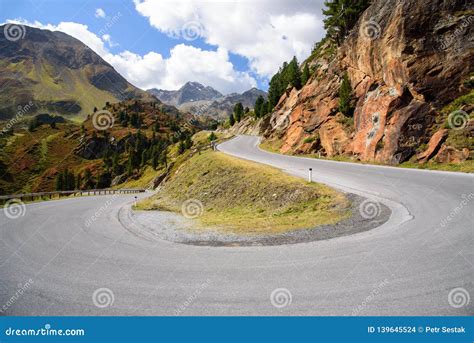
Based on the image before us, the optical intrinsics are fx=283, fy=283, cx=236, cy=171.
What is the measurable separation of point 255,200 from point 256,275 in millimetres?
10153

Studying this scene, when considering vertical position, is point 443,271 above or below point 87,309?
above

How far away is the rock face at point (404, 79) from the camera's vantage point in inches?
948

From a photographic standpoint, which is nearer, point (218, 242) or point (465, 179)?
point (218, 242)

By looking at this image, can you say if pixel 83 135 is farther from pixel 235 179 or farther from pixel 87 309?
pixel 87 309

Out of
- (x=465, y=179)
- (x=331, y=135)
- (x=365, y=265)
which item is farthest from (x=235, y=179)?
(x=331, y=135)

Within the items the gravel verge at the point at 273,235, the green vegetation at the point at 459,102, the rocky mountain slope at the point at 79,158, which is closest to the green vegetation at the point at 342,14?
the green vegetation at the point at 459,102

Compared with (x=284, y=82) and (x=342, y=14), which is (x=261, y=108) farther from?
(x=342, y=14)

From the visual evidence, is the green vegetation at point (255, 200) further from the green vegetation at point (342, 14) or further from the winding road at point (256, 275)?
the green vegetation at point (342, 14)

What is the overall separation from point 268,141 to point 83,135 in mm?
175561

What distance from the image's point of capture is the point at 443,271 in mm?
5379

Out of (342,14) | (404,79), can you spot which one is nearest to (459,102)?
(404,79)

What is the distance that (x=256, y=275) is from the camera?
18.7ft

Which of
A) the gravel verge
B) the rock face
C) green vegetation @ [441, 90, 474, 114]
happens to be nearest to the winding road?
the gravel verge
